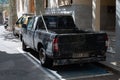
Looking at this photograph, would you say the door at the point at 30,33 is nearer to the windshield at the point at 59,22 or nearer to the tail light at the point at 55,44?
the windshield at the point at 59,22

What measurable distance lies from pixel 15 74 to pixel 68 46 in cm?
195

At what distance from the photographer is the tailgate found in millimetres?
9266

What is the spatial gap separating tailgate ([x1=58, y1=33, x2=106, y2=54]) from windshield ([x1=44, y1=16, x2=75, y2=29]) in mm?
2635

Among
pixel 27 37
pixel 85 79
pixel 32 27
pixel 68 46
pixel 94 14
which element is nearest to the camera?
pixel 85 79

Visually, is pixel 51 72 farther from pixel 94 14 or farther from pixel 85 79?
pixel 94 14

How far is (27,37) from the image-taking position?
44.5ft

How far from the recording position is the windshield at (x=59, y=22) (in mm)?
11891

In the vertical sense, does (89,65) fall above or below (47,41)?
below

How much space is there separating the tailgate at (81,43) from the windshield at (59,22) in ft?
8.65

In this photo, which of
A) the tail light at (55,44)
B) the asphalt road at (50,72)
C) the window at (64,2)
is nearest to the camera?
the asphalt road at (50,72)

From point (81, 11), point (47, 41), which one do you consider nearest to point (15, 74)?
point (47, 41)

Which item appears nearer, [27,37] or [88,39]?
[88,39]

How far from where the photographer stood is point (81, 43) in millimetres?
9453

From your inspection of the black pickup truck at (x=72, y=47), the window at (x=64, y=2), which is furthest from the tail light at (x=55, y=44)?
the window at (x=64, y=2)
